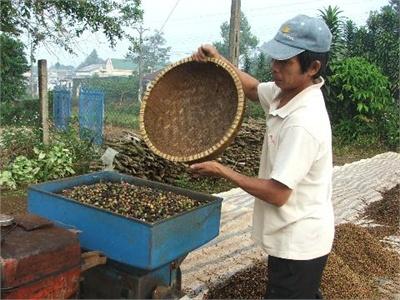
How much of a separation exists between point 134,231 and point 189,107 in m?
1.14

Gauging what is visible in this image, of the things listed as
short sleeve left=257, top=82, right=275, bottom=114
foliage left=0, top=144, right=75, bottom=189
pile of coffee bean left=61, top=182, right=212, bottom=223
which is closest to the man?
short sleeve left=257, top=82, right=275, bottom=114

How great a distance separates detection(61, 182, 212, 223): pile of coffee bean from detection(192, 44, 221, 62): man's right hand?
83 cm

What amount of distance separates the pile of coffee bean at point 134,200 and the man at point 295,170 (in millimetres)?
471

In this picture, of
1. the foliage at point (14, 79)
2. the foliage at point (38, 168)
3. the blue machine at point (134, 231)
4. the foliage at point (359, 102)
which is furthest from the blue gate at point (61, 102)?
the blue machine at point (134, 231)

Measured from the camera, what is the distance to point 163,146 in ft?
9.16

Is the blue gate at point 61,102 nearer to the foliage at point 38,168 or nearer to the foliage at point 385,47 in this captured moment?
the foliage at point 38,168

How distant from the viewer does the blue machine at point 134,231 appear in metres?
2.19

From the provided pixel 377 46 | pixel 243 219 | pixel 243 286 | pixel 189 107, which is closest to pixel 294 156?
pixel 189 107

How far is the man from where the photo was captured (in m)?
2.00

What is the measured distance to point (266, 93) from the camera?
8.36 ft

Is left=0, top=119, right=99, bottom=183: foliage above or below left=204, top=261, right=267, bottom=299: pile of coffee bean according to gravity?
above

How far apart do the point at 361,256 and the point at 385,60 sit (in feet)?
36.5

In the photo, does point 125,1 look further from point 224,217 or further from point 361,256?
point 361,256

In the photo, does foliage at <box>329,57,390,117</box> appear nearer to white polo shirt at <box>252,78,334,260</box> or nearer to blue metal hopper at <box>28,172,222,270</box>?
blue metal hopper at <box>28,172,222,270</box>
